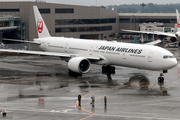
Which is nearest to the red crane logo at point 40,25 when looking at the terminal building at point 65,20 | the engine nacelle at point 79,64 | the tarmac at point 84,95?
the tarmac at point 84,95

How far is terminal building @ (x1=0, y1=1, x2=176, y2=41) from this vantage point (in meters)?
94.5

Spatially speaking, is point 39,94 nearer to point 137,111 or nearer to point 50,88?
point 50,88

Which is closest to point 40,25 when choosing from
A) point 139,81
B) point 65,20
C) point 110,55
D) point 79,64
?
point 79,64

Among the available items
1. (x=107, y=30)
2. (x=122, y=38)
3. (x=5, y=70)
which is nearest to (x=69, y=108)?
(x=5, y=70)

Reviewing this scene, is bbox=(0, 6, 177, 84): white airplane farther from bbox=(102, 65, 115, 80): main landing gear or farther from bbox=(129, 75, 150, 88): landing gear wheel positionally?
bbox=(129, 75, 150, 88): landing gear wheel

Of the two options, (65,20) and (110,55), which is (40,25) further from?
(65,20)

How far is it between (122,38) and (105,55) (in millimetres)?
80158

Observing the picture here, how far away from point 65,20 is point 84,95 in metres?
70.1

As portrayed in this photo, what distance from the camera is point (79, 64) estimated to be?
44000 mm

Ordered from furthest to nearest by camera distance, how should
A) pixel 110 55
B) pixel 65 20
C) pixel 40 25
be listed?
pixel 65 20 → pixel 40 25 → pixel 110 55

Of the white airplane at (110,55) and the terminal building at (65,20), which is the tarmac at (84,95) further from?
the terminal building at (65,20)

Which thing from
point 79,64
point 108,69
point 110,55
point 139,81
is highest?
point 110,55

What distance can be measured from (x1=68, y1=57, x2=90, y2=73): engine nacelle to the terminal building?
4732 centimetres

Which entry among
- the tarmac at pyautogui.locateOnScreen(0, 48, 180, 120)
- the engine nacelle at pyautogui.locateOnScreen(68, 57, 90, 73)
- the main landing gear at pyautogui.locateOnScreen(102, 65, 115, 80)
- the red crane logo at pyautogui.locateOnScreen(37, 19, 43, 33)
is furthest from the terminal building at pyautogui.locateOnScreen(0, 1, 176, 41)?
the engine nacelle at pyautogui.locateOnScreen(68, 57, 90, 73)
